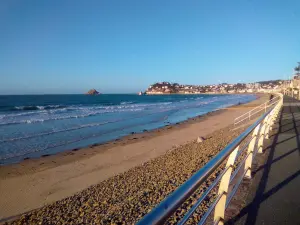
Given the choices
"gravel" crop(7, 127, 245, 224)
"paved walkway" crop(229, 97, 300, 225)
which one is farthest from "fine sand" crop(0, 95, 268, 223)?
"paved walkway" crop(229, 97, 300, 225)

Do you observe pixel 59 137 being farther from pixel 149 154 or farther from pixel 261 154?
pixel 261 154

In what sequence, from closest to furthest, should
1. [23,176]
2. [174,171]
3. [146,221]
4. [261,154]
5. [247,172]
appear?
[146,221] < [247,172] < [261,154] < [174,171] < [23,176]

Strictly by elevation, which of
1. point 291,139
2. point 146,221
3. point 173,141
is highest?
point 146,221

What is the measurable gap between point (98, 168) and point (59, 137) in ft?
27.1

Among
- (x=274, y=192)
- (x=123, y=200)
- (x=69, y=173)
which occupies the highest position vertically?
(x=274, y=192)

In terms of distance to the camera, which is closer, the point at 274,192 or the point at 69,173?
the point at 274,192

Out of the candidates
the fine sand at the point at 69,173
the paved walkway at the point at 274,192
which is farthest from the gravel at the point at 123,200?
the paved walkway at the point at 274,192

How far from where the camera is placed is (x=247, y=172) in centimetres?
423

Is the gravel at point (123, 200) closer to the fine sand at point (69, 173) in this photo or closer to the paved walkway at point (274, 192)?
the fine sand at point (69, 173)

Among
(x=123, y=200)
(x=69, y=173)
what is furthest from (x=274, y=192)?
(x=69, y=173)

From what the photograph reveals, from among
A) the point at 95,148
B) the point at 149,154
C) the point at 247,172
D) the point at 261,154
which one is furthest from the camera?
the point at 95,148

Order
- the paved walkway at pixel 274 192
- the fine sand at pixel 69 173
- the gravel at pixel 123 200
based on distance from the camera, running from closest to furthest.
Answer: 1. the paved walkway at pixel 274 192
2. the gravel at pixel 123 200
3. the fine sand at pixel 69 173

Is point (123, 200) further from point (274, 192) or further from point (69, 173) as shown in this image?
point (69, 173)

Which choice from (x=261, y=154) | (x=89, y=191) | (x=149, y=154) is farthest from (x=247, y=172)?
(x=149, y=154)
